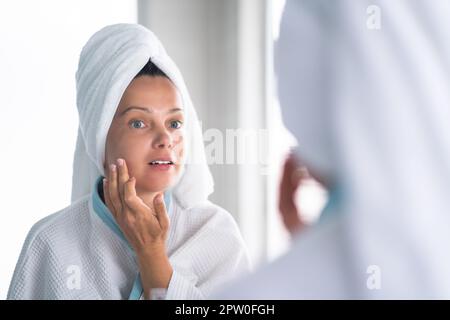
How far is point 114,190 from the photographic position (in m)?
0.86

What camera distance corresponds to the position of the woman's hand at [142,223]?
83cm

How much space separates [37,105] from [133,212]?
21 centimetres

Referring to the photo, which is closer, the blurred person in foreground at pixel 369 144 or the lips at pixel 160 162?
the blurred person in foreground at pixel 369 144

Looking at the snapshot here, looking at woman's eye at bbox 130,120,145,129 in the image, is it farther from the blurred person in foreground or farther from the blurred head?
the blurred person in foreground

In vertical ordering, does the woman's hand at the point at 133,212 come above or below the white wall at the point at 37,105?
below

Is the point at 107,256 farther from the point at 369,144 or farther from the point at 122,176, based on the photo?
the point at 369,144

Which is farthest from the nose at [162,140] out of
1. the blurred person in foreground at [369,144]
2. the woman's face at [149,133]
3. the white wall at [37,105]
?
the blurred person in foreground at [369,144]

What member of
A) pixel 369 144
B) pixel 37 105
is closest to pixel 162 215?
pixel 37 105

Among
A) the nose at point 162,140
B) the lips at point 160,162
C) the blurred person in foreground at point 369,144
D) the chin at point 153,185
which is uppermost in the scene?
the nose at point 162,140

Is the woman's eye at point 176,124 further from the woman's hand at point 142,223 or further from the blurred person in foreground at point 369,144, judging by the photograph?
the blurred person in foreground at point 369,144

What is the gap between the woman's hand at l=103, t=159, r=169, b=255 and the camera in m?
0.84

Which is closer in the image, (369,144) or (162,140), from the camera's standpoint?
(369,144)

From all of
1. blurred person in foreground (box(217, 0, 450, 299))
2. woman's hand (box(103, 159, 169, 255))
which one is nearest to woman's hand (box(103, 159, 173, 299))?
woman's hand (box(103, 159, 169, 255))
